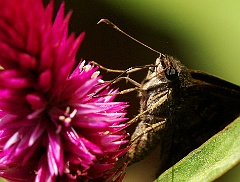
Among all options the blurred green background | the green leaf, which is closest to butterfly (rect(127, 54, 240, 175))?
the green leaf

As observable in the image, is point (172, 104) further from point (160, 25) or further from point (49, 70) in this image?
point (160, 25)

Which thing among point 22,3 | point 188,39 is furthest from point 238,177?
point 22,3

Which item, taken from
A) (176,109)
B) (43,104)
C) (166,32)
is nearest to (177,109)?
(176,109)

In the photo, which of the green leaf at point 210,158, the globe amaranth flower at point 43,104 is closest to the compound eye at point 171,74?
the green leaf at point 210,158

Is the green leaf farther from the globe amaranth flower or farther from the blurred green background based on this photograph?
the blurred green background

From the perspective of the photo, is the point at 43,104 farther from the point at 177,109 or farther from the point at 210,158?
the point at 177,109
